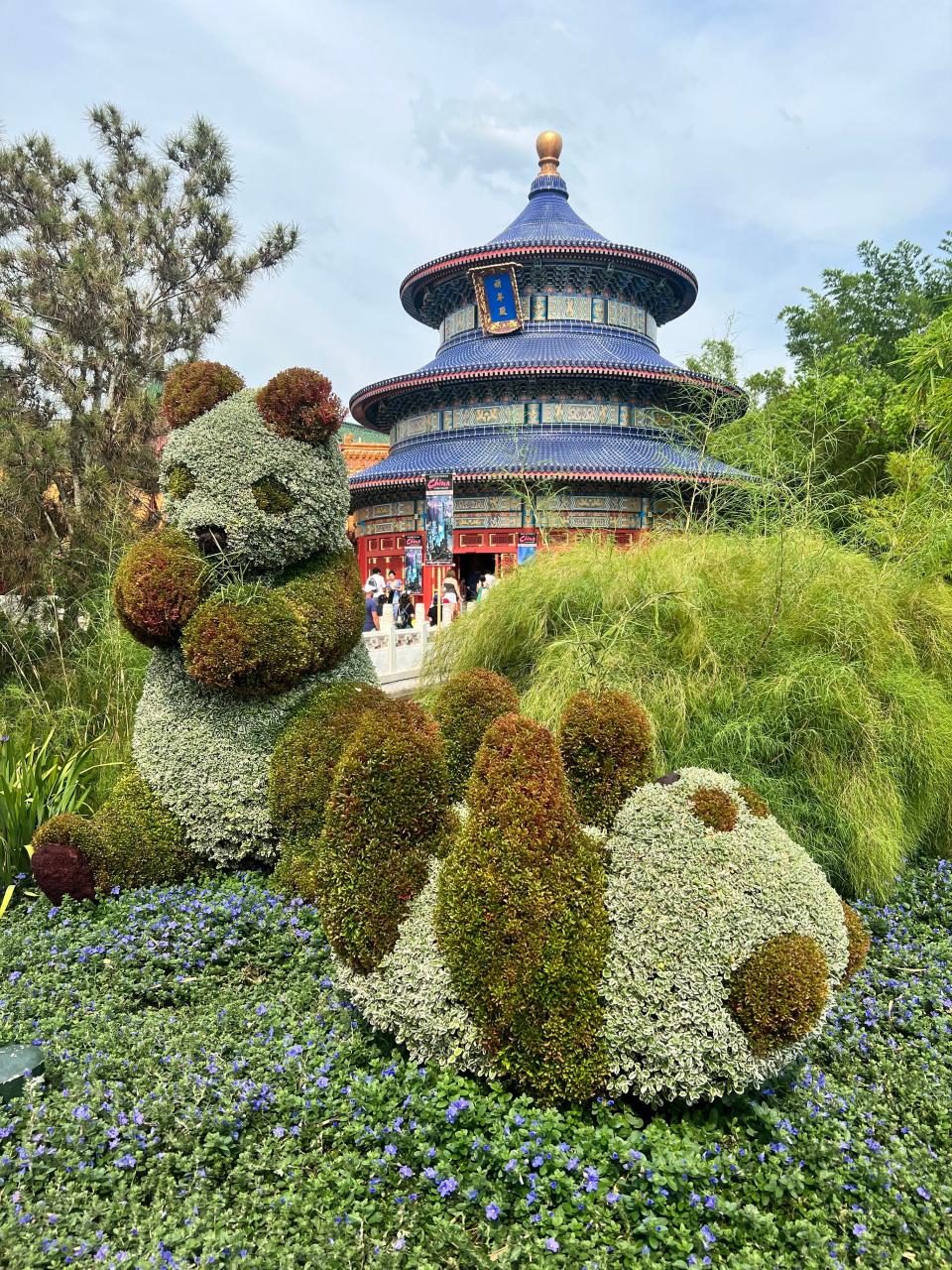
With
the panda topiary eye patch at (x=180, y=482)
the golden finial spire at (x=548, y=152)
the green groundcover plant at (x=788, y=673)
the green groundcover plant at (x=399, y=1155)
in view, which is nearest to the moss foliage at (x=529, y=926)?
the green groundcover plant at (x=399, y=1155)

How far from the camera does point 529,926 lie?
8.63ft

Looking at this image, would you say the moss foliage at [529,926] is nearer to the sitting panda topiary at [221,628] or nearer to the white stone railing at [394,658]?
the sitting panda topiary at [221,628]

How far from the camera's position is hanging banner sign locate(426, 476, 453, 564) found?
17.7m

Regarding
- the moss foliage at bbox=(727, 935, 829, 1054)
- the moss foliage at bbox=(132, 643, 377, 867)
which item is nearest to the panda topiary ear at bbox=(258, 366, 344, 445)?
the moss foliage at bbox=(132, 643, 377, 867)

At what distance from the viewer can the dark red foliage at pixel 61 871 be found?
163 inches

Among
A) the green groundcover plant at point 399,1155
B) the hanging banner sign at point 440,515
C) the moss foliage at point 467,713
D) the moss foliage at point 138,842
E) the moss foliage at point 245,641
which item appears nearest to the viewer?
the green groundcover plant at point 399,1155

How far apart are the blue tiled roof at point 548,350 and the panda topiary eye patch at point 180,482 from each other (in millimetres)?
15653

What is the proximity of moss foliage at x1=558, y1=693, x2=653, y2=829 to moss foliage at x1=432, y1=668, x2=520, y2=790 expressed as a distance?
52 centimetres

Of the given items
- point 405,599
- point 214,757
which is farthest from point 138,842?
point 405,599

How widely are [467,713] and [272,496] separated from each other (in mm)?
1662

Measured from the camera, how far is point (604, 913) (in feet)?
9.12

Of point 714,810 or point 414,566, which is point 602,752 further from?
point 414,566

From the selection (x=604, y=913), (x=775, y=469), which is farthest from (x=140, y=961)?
(x=775, y=469)

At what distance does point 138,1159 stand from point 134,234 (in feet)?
30.7
